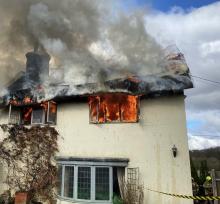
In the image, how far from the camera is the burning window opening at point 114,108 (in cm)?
1170

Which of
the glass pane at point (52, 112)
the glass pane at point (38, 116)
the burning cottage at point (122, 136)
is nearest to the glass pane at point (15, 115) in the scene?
the glass pane at point (38, 116)

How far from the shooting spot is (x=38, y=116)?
13.4m

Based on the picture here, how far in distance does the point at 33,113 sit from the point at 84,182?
455 cm

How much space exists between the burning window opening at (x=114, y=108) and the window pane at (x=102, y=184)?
2.17 m

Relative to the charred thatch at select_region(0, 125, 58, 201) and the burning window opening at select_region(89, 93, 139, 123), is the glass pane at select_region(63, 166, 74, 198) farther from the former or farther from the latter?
the burning window opening at select_region(89, 93, 139, 123)

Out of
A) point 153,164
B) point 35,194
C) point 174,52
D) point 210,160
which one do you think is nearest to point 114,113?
point 153,164

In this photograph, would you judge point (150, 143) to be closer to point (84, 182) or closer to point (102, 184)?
point (102, 184)

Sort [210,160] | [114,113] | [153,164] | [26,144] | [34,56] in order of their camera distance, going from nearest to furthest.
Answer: [153,164], [114,113], [26,144], [34,56], [210,160]

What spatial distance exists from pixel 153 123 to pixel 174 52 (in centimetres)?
394

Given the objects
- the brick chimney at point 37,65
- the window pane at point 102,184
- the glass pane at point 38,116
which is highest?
the brick chimney at point 37,65

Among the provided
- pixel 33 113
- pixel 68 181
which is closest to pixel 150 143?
A: pixel 68 181

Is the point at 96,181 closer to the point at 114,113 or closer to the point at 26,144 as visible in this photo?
the point at 114,113

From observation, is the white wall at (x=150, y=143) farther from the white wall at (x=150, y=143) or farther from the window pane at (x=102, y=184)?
the window pane at (x=102, y=184)

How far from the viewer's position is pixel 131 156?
11258 mm
